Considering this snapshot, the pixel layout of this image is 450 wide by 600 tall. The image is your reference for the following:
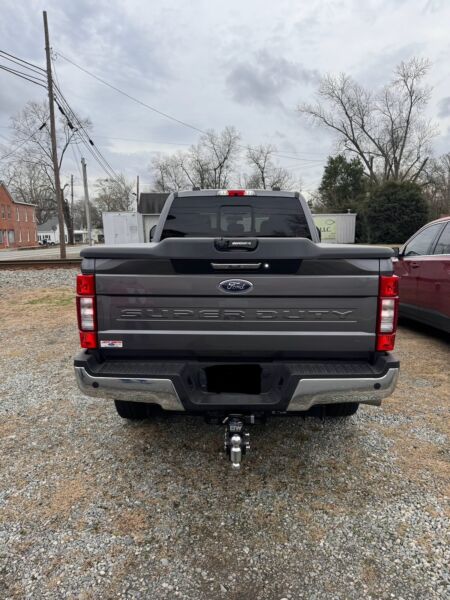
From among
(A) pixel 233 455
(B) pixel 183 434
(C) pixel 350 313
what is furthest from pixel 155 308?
(B) pixel 183 434

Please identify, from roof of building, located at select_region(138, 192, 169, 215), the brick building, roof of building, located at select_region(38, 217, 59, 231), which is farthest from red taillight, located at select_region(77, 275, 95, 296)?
roof of building, located at select_region(38, 217, 59, 231)

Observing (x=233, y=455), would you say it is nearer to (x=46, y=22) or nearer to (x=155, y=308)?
(x=155, y=308)

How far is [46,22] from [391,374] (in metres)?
21.5

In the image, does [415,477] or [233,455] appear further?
[415,477]

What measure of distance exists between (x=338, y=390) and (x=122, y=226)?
95.0ft

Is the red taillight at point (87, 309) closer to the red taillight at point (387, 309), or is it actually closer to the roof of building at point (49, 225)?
the red taillight at point (387, 309)

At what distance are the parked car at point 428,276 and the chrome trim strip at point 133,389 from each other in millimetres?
4208

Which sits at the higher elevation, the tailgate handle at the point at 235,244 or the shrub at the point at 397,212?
the shrub at the point at 397,212

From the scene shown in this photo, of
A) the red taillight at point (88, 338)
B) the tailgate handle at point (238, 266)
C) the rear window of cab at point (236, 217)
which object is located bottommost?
the red taillight at point (88, 338)

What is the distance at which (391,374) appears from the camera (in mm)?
2389

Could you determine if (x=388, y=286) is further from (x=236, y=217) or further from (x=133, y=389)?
(x=236, y=217)

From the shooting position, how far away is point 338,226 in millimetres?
33031

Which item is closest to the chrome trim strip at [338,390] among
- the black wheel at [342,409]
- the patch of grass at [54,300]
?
the black wheel at [342,409]

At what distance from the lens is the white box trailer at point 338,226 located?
108ft
